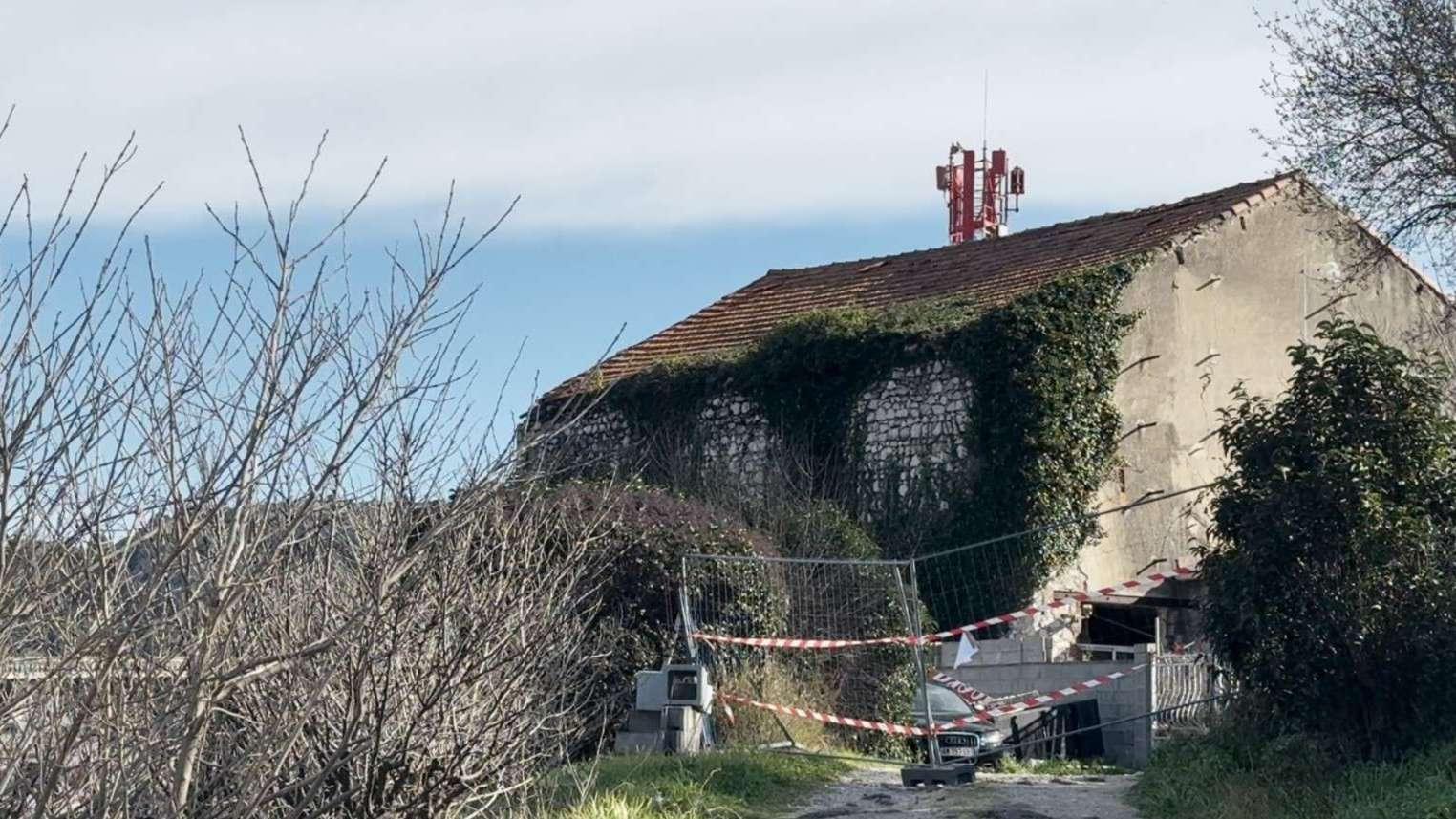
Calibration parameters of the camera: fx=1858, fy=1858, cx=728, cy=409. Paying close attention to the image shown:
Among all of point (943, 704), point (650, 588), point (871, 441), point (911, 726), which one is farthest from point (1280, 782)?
point (871, 441)

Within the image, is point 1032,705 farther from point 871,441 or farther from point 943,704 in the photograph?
point 871,441

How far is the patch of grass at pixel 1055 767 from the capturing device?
15523 mm

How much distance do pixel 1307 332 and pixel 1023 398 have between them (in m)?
5.56

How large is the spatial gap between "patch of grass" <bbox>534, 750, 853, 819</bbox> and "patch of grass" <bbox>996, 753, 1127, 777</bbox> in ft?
5.80

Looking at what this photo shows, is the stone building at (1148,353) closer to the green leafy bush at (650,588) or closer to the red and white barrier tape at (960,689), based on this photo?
the red and white barrier tape at (960,689)

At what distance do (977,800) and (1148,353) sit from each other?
11.3 m

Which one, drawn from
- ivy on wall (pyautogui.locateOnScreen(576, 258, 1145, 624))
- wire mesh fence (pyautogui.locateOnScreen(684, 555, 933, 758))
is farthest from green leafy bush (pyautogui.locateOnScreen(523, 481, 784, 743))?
ivy on wall (pyautogui.locateOnScreen(576, 258, 1145, 624))

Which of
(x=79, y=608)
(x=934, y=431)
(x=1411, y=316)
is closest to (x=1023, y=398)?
(x=934, y=431)

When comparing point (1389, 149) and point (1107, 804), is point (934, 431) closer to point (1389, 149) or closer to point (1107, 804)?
point (1389, 149)

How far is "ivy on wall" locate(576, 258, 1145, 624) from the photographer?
2173 cm

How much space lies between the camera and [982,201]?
3256 cm

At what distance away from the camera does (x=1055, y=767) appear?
1595 cm

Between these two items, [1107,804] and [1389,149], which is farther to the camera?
[1389,149]

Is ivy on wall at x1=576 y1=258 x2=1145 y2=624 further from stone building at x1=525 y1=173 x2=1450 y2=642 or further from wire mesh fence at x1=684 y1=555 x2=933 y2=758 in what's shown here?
wire mesh fence at x1=684 y1=555 x2=933 y2=758
